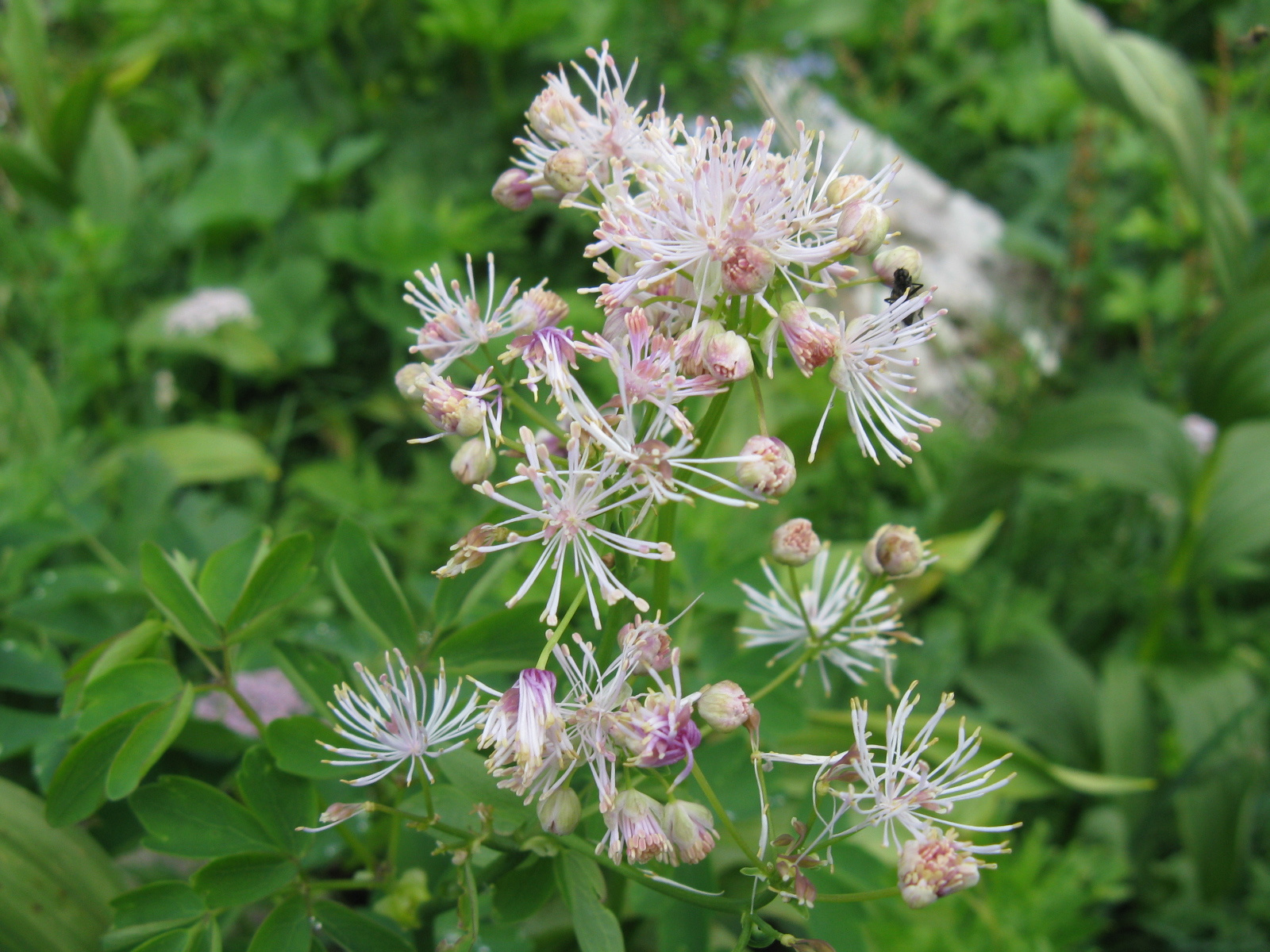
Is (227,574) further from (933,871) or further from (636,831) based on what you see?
(933,871)

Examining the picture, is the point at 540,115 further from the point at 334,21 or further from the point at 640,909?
the point at 334,21

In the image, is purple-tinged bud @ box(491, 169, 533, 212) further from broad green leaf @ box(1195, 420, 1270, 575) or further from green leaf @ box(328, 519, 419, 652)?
broad green leaf @ box(1195, 420, 1270, 575)

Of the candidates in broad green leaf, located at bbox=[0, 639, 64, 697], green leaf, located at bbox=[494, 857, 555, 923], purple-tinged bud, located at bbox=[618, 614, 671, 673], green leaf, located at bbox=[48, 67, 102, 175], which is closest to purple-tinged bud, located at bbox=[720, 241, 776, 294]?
purple-tinged bud, located at bbox=[618, 614, 671, 673]

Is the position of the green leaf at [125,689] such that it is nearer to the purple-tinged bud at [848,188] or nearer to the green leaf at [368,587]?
the green leaf at [368,587]

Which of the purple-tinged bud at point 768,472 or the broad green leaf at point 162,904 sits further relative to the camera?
the broad green leaf at point 162,904

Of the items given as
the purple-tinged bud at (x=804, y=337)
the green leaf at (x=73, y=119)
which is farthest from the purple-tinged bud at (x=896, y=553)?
the green leaf at (x=73, y=119)
